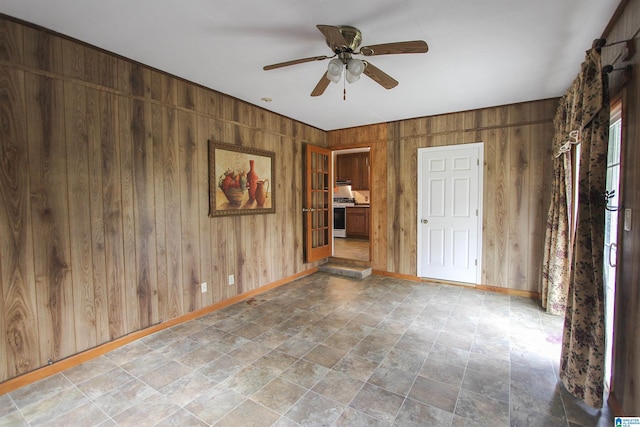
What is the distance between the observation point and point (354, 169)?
848 centimetres

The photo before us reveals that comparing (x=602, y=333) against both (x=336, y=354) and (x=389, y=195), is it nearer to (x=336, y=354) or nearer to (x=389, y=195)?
(x=336, y=354)

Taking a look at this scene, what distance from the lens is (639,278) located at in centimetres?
150

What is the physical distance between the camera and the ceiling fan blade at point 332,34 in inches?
68.4

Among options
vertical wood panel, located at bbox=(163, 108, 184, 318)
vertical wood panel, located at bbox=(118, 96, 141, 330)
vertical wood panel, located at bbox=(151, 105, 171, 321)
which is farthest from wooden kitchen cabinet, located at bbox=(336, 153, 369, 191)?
vertical wood panel, located at bbox=(118, 96, 141, 330)

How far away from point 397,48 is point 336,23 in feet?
1.61

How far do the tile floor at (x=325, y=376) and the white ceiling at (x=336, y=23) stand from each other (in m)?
2.57

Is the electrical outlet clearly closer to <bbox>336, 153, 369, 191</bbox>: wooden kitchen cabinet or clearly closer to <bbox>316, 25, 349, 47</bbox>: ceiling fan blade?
<bbox>316, 25, 349, 47</bbox>: ceiling fan blade

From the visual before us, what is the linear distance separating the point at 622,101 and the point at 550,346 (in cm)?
205

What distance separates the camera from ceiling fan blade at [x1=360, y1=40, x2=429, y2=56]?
1.89 m

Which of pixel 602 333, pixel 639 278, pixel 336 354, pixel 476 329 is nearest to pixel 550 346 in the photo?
pixel 476 329

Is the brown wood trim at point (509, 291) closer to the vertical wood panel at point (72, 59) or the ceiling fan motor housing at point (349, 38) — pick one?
the ceiling fan motor housing at point (349, 38)

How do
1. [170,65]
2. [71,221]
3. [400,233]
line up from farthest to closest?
[400,233] < [170,65] < [71,221]

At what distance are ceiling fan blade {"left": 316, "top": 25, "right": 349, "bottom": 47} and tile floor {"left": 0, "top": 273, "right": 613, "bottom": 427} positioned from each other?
7.74 ft

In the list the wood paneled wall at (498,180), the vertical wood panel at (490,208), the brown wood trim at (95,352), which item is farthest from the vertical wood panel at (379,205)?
the brown wood trim at (95,352)
